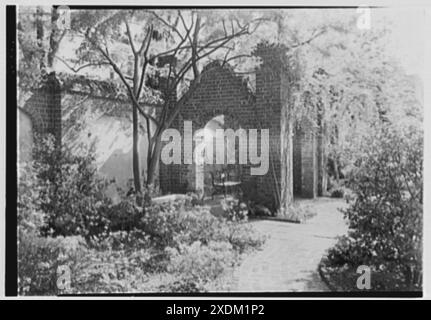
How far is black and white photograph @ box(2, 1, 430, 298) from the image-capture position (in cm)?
394

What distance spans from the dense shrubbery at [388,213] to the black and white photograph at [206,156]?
0.04 ft

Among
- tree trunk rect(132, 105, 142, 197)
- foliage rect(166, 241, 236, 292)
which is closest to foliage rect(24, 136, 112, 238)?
tree trunk rect(132, 105, 142, 197)

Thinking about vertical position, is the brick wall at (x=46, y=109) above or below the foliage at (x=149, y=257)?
above

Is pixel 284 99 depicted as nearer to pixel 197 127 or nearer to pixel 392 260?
pixel 197 127

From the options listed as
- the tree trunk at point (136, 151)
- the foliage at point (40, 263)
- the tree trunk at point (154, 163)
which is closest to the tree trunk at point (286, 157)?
the tree trunk at point (154, 163)

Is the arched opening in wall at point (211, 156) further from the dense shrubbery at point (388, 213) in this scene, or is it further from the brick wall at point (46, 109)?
the brick wall at point (46, 109)

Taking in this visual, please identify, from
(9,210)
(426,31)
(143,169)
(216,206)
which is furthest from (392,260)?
(9,210)

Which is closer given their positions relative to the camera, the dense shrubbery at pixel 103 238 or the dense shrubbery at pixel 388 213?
the dense shrubbery at pixel 388 213

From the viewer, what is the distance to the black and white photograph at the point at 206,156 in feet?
12.9

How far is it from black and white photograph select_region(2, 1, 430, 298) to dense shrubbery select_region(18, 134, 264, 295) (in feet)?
0.04

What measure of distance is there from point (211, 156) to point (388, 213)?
1504mm

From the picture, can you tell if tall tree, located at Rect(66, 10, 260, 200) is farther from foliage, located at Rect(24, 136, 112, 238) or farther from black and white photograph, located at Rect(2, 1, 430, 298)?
foliage, located at Rect(24, 136, 112, 238)

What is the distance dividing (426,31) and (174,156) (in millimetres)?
2260
